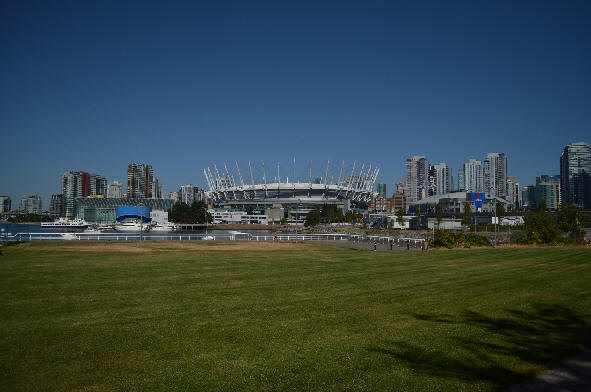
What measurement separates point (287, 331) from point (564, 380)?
15.6ft

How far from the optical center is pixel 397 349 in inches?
299

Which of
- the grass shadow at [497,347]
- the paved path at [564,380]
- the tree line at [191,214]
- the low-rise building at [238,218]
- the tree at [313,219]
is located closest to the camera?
the paved path at [564,380]

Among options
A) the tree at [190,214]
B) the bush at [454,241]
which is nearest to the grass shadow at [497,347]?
the bush at [454,241]

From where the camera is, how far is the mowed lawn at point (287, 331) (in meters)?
6.42

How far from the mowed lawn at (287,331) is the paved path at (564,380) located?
0.19 meters

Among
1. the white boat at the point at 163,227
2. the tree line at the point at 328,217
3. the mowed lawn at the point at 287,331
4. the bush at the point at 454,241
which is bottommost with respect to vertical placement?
the white boat at the point at 163,227

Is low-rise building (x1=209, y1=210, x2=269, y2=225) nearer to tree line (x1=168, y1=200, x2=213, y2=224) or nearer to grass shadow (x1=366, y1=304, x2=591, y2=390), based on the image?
tree line (x1=168, y1=200, x2=213, y2=224)

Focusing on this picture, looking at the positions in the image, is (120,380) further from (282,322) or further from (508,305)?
(508,305)

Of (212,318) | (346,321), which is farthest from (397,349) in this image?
(212,318)

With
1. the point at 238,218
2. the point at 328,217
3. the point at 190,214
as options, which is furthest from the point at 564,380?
the point at 238,218

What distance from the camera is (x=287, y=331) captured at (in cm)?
891

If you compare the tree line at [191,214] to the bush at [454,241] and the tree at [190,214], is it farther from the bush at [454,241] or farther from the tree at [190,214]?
the bush at [454,241]

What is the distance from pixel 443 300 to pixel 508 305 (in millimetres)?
1584

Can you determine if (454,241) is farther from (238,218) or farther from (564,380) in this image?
(238,218)
